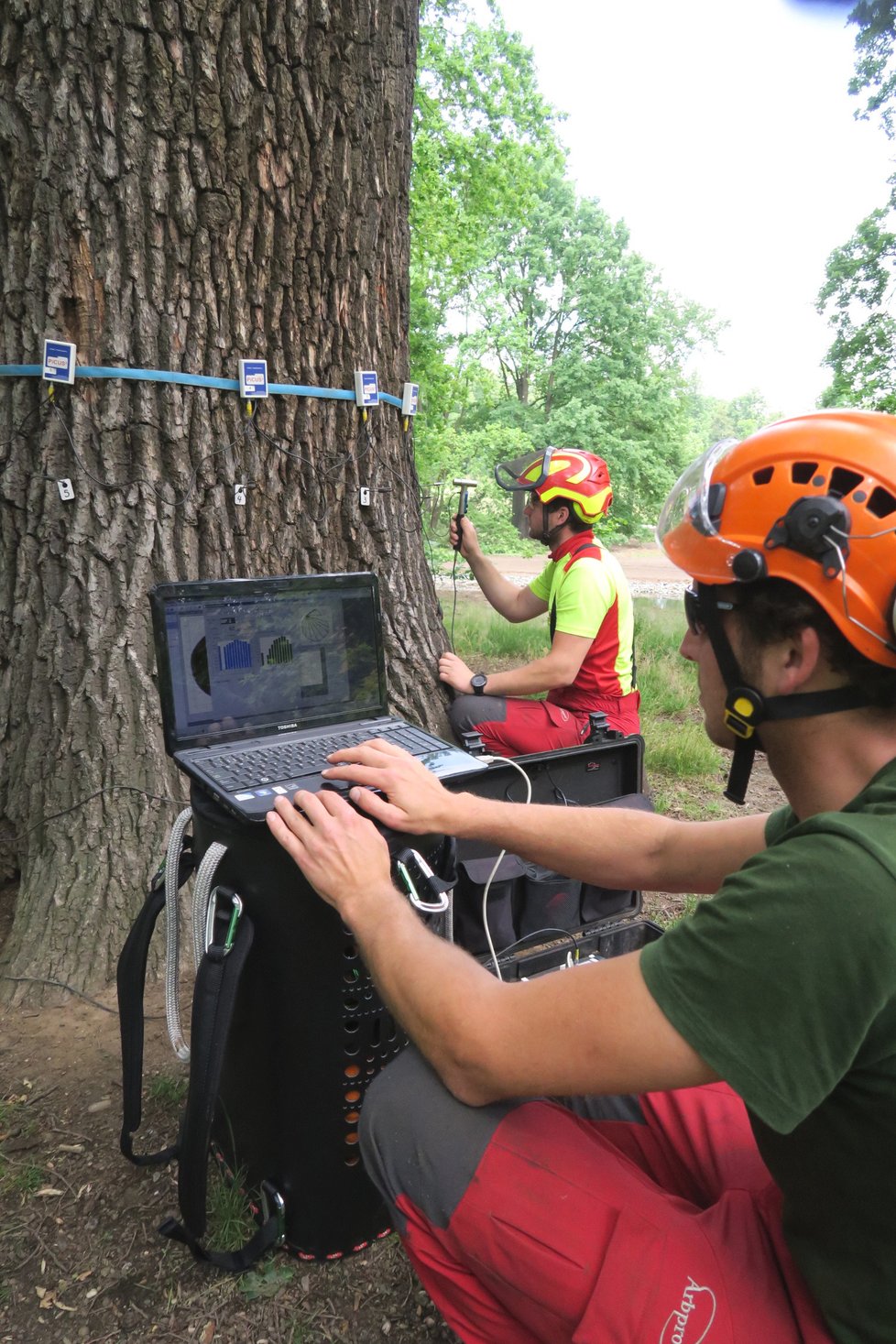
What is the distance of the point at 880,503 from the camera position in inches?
52.1

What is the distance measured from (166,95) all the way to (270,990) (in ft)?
8.19

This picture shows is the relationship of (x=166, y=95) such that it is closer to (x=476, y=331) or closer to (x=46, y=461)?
(x=46, y=461)

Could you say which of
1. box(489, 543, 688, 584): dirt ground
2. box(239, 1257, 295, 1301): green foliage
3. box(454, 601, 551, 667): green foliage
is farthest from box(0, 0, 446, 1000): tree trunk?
box(489, 543, 688, 584): dirt ground

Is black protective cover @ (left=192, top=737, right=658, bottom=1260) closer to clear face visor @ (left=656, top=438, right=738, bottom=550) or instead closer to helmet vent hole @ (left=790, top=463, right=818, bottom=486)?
clear face visor @ (left=656, top=438, right=738, bottom=550)

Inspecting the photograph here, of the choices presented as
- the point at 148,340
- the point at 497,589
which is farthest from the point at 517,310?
the point at 148,340

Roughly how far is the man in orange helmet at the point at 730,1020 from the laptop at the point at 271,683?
0.27 metres

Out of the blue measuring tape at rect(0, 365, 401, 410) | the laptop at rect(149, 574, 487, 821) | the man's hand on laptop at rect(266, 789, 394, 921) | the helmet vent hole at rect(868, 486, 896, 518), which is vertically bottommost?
the man's hand on laptop at rect(266, 789, 394, 921)

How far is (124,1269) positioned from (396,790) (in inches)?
50.7

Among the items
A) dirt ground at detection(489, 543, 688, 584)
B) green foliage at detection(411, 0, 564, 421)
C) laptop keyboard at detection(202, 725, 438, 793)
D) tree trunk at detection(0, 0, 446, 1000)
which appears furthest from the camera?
dirt ground at detection(489, 543, 688, 584)

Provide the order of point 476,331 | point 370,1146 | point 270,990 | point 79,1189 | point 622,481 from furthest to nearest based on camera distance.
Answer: point 476,331 → point 622,481 → point 79,1189 → point 270,990 → point 370,1146

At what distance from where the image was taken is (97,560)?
2.67 m

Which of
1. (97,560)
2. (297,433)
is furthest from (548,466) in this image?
(97,560)

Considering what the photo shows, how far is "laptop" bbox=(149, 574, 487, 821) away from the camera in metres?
1.83

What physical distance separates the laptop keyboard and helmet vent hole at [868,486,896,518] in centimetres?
110
